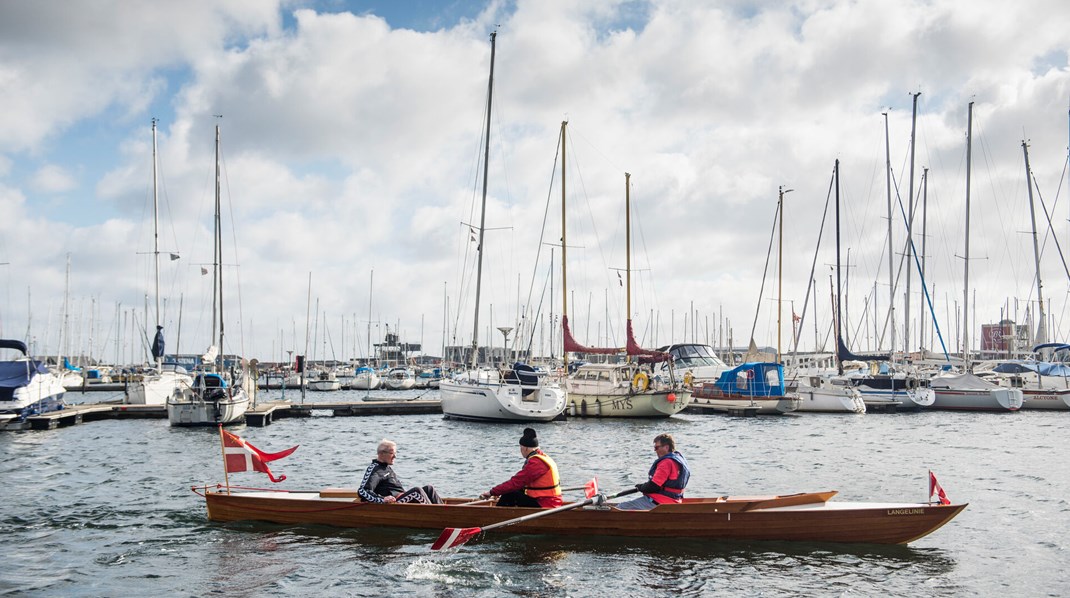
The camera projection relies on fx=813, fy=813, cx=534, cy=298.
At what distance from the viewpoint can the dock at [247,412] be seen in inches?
1429

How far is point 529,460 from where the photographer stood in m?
14.8

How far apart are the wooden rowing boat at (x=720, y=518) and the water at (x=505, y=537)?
24cm

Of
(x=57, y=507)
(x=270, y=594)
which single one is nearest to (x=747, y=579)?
(x=270, y=594)

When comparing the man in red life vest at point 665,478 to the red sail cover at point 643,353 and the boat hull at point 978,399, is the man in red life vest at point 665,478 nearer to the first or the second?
the red sail cover at point 643,353

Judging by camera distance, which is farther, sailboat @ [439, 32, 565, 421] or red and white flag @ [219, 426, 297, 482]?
sailboat @ [439, 32, 565, 421]

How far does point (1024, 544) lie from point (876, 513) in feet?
10.8

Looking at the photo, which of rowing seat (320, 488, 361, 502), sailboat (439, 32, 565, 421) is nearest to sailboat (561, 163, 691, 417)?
sailboat (439, 32, 565, 421)

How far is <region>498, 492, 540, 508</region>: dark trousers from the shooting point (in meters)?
14.9

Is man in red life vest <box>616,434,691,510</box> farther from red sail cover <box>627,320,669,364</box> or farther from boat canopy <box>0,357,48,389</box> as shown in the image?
boat canopy <box>0,357,48,389</box>

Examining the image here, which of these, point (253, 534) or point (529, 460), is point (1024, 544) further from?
point (253, 534)

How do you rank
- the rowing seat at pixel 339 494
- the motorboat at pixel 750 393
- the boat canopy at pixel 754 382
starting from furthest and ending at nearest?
the boat canopy at pixel 754 382 → the motorboat at pixel 750 393 → the rowing seat at pixel 339 494

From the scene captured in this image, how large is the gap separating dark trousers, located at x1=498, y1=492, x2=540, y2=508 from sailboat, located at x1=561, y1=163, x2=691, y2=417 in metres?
27.2

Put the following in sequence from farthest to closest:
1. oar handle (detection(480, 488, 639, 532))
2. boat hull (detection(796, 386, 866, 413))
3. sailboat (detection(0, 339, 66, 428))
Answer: boat hull (detection(796, 386, 866, 413)), sailboat (detection(0, 339, 66, 428)), oar handle (detection(480, 488, 639, 532))

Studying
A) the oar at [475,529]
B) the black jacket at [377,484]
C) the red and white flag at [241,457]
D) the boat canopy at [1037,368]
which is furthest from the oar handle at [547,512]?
the boat canopy at [1037,368]
